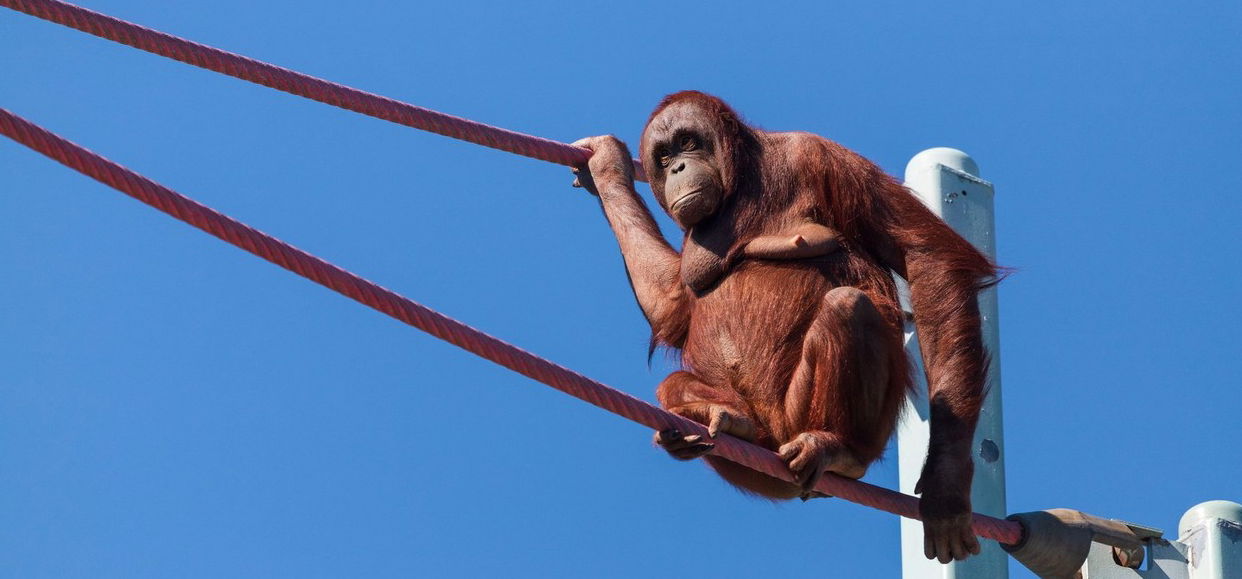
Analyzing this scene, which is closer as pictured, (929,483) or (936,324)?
(929,483)

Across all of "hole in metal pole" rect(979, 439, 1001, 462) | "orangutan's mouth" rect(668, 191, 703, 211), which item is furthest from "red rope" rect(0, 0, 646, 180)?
"hole in metal pole" rect(979, 439, 1001, 462)

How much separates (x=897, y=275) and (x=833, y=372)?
926mm

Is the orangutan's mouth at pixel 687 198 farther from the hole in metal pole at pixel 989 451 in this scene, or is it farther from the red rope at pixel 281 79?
the hole in metal pole at pixel 989 451

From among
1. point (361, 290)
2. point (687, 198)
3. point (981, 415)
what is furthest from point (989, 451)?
point (361, 290)

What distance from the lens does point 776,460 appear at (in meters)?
6.16

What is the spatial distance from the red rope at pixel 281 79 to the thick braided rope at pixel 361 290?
123cm

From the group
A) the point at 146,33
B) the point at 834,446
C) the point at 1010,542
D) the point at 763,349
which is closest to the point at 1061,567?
the point at 1010,542

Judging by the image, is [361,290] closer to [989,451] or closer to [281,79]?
[281,79]

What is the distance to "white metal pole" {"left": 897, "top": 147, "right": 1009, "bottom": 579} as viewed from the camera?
6594 mm

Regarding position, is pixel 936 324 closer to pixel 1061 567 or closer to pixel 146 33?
pixel 1061 567

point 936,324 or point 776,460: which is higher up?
point 936,324

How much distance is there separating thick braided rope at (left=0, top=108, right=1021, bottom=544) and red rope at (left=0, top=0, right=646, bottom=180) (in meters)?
1.23

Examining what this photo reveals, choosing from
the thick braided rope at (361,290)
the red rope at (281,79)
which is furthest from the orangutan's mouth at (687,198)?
the thick braided rope at (361,290)

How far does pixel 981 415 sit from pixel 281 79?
2786 millimetres
